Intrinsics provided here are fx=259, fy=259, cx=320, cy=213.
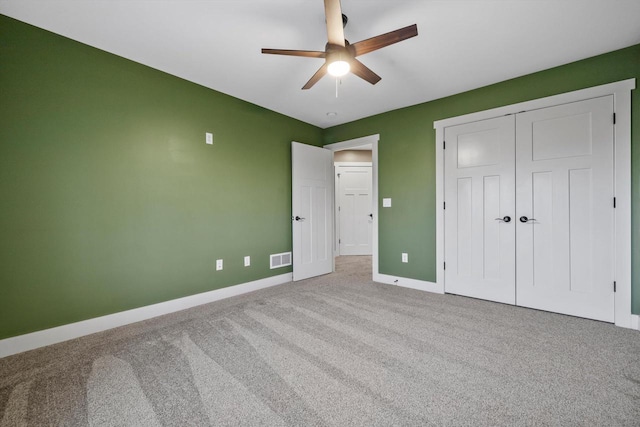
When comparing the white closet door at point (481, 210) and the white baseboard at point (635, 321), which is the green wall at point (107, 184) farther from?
the white baseboard at point (635, 321)

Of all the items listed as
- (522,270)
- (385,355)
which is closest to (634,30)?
(522,270)

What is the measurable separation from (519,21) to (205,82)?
3057 millimetres

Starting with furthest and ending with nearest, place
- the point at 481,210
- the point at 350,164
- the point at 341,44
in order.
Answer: the point at 350,164
the point at 481,210
the point at 341,44

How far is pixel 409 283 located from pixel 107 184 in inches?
147

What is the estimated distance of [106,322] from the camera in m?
2.39

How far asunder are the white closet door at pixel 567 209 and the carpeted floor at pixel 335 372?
0.90ft

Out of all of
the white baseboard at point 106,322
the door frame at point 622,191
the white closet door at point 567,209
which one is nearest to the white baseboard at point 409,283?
the white closet door at point 567,209

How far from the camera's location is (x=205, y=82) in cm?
302

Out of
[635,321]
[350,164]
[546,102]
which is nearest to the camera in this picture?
[635,321]

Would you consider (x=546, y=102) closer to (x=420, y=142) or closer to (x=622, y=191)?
(x=622, y=191)

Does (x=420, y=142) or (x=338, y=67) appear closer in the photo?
(x=338, y=67)

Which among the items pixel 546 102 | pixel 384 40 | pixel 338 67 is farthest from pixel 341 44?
pixel 546 102

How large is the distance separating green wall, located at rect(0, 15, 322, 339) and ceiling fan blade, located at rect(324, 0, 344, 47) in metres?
1.97

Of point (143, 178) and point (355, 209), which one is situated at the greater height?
point (143, 178)
